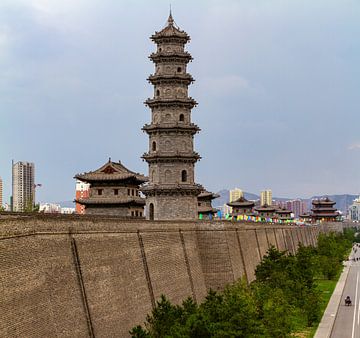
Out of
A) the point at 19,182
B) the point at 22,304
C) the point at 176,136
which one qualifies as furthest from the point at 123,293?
the point at 19,182

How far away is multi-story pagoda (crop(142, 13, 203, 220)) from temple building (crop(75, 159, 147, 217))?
1057 cm

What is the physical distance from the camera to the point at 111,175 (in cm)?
6819

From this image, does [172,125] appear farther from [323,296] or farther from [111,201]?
[323,296]

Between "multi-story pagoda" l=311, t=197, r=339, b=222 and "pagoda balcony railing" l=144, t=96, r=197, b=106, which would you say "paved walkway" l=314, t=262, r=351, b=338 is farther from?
"multi-story pagoda" l=311, t=197, r=339, b=222

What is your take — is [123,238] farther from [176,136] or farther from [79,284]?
[176,136]

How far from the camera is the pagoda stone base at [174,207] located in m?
55.9

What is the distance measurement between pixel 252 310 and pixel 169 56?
30332 millimetres

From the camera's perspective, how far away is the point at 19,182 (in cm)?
13262

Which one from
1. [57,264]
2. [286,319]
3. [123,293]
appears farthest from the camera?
[286,319]

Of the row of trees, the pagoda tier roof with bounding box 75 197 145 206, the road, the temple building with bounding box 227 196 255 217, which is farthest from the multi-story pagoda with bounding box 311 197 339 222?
the pagoda tier roof with bounding box 75 197 145 206

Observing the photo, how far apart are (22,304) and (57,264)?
163 inches

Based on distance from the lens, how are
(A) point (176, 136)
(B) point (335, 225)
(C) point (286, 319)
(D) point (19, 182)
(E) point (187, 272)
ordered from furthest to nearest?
(B) point (335, 225) → (D) point (19, 182) → (A) point (176, 136) → (E) point (187, 272) → (C) point (286, 319)

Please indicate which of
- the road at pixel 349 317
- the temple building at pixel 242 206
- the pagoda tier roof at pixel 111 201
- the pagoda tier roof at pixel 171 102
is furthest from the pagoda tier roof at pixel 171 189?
the temple building at pixel 242 206

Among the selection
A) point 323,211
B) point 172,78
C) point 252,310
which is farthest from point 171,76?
point 323,211
